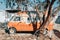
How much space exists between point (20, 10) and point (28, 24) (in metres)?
1.99

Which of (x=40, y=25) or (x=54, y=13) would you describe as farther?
(x=40, y=25)

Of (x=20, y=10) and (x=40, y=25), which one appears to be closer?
(x=40, y=25)

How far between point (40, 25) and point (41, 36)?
2.76m

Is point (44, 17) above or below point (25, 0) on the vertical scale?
below

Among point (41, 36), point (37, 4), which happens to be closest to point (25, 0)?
point (37, 4)

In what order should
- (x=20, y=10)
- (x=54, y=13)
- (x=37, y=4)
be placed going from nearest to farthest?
(x=54, y=13)
(x=37, y=4)
(x=20, y=10)

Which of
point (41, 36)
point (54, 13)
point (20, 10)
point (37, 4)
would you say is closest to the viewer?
point (41, 36)

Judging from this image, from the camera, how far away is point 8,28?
21.2 metres

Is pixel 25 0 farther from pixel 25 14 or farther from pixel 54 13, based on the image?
pixel 54 13

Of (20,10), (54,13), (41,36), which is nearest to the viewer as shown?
(41,36)

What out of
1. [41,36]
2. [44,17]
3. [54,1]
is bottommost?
[41,36]

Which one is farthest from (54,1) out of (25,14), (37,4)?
(25,14)

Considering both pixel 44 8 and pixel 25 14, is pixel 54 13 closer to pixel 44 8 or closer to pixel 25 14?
pixel 44 8

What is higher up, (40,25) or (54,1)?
(54,1)
